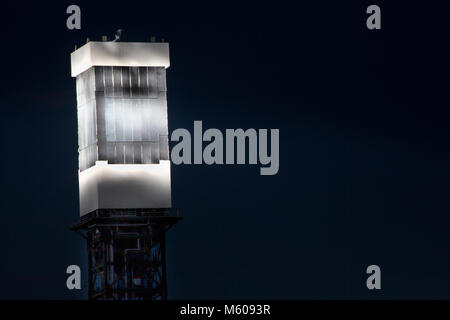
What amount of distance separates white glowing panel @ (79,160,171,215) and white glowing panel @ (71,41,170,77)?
27.1ft

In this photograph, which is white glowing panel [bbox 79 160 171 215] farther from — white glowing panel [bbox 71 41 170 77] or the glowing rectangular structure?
white glowing panel [bbox 71 41 170 77]

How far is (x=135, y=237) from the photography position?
154 meters

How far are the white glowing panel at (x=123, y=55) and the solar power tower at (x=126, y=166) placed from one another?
82mm

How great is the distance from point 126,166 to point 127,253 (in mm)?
7155

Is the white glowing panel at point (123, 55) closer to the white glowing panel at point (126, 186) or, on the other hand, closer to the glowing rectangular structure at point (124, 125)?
the glowing rectangular structure at point (124, 125)

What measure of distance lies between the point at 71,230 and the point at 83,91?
1181 centimetres

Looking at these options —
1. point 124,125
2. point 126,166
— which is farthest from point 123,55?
point 126,166

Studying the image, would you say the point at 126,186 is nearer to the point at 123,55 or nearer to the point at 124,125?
the point at 124,125

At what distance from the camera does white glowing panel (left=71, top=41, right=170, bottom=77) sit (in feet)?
505

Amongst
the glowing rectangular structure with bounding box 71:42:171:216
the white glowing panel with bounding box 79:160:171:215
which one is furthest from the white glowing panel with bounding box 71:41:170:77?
the white glowing panel with bounding box 79:160:171:215

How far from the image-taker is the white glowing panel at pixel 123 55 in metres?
154

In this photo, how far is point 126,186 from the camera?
154 meters
